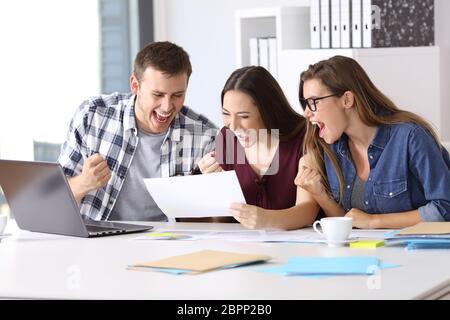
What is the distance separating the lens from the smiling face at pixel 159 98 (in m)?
3.31

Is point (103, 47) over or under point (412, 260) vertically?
over

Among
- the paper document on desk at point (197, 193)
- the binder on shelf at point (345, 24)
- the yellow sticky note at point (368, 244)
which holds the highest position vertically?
the binder on shelf at point (345, 24)

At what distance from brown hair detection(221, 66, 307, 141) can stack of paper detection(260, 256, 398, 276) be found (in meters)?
1.04

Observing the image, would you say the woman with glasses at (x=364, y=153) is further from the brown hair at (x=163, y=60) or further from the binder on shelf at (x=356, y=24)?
the binder on shelf at (x=356, y=24)

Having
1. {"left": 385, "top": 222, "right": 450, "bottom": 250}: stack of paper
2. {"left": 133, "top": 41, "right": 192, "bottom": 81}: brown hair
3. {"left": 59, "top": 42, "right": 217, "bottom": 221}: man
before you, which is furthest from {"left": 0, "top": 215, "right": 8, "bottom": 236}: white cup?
{"left": 385, "top": 222, "right": 450, "bottom": 250}: stack of paper

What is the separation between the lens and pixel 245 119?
3.23 meters

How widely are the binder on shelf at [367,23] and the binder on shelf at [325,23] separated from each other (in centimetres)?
20

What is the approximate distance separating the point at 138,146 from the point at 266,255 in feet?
3.77

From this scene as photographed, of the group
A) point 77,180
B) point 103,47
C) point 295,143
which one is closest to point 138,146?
point 77,180

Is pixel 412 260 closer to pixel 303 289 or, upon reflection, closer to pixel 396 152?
pixel 303 289

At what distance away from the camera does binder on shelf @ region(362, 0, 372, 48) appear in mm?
4062

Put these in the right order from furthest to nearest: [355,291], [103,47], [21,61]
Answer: [103,47]
[21,61]
[355,291]

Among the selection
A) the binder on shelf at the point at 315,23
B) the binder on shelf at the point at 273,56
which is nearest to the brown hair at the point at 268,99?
the binder on shelf at the point at 315,23

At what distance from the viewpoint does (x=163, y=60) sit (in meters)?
3.32
